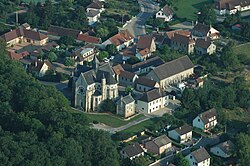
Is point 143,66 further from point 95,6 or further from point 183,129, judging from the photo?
point 95,6

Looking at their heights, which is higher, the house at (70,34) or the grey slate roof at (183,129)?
the grey slate roof at (183,129)

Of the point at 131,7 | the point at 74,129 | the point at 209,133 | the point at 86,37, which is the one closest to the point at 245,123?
the point at 209,133

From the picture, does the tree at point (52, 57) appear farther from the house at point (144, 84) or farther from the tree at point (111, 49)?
the house at point (144, 84)

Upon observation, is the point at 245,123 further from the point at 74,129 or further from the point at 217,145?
the point at 74,129

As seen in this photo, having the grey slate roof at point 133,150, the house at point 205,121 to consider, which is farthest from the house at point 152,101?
the grey slate roof at point 133,150

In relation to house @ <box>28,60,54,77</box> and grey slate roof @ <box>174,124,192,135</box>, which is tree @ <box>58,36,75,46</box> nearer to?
house @ <box>28,60,54,77</box>
